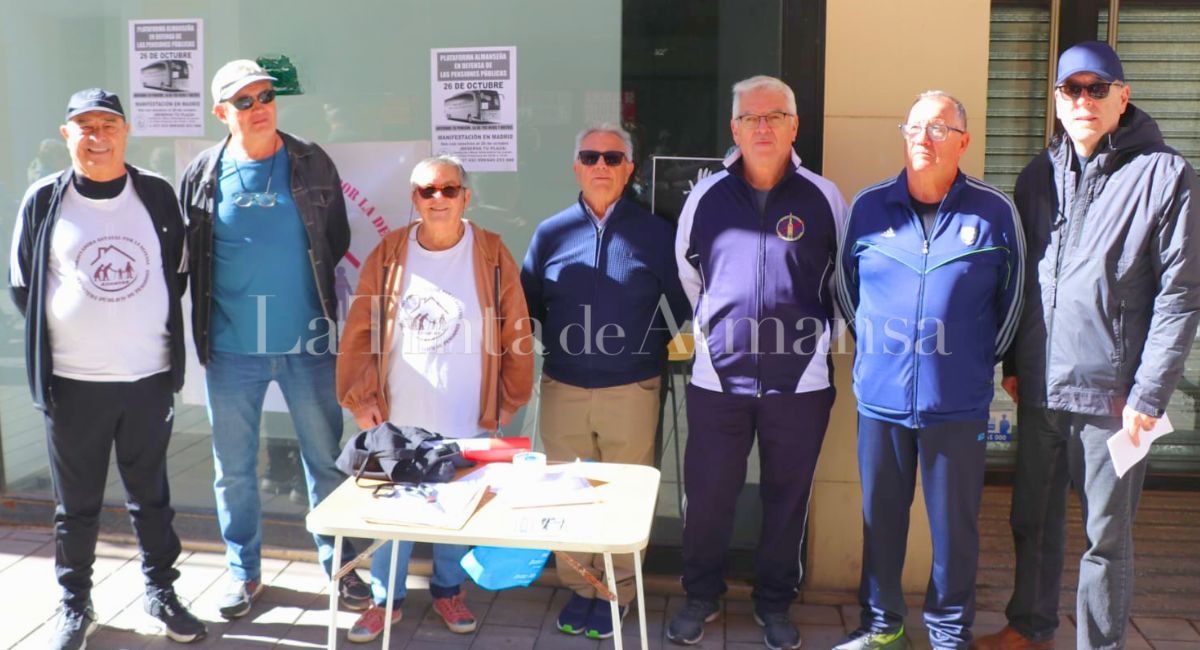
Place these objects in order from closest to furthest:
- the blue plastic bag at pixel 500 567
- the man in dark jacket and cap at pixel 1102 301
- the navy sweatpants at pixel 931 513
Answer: the blue plastic bag at pixel 500 567, the man in dark jacket and cap at pixel 1102 301, the navy sweatpants at pixel 931 513

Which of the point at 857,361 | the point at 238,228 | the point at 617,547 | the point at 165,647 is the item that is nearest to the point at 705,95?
the point at 857,361

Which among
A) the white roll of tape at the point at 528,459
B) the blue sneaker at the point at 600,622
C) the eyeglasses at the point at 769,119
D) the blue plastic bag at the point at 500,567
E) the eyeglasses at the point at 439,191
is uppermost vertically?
the eyeglasses at the point at 769,119

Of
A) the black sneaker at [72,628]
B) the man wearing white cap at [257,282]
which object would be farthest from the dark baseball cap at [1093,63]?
the black sneaker at [72,628]

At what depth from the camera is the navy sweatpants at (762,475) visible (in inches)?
143

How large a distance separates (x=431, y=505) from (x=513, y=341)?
1013mm

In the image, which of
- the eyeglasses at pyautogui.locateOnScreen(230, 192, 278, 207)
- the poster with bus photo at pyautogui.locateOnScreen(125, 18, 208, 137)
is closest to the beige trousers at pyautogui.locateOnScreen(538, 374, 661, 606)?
the eyeglasses at pyautogui.locateOnScreen(230, 192, 278, 207)

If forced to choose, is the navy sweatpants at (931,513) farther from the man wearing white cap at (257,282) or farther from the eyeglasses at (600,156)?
the man wearing white cap at (257,282)

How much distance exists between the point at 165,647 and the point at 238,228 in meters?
1.53

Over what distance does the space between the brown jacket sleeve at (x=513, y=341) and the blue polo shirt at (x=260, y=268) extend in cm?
76

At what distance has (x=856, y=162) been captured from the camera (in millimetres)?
3936

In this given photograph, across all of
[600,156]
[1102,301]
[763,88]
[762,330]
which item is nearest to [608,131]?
[600,156]

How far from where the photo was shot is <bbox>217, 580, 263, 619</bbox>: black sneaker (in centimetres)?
394

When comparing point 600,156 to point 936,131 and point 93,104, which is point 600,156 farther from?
point 93,104

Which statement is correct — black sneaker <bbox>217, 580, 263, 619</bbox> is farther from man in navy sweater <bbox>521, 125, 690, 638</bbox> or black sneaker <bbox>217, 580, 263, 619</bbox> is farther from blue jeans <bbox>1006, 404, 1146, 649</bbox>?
blue jeans <bbox>1006, 404, 1146, 649</bbox>
